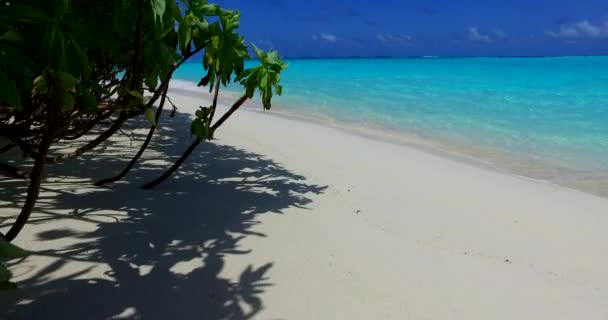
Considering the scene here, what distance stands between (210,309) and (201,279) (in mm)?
298

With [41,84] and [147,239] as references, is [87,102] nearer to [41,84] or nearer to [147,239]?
[41,84]

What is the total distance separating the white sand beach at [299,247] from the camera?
234 cm

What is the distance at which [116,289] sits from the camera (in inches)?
92.4

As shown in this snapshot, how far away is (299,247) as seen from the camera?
3025mm

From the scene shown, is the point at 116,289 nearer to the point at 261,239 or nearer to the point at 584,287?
the point at 261,239

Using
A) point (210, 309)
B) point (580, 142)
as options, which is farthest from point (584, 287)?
point (580, 142)

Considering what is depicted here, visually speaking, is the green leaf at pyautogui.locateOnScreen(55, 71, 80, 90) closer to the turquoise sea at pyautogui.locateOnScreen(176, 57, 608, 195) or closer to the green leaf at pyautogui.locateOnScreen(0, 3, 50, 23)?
the green leaf at pyautogui.locateOnScreen(0, 3, 50, 23)

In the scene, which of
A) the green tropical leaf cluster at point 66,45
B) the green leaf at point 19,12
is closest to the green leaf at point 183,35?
the green tropical leaf cluster at point 66,45

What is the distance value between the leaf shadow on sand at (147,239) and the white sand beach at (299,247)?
0.03ft

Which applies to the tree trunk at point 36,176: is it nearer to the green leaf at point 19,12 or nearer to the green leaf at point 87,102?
the green leaf at point 87,102

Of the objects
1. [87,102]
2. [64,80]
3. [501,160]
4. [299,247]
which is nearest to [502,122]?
[501,160]

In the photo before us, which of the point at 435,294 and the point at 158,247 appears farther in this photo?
the point at 158,247

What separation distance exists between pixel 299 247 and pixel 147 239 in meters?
0.96

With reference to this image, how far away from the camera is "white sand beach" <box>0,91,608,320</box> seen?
234 centimetres
